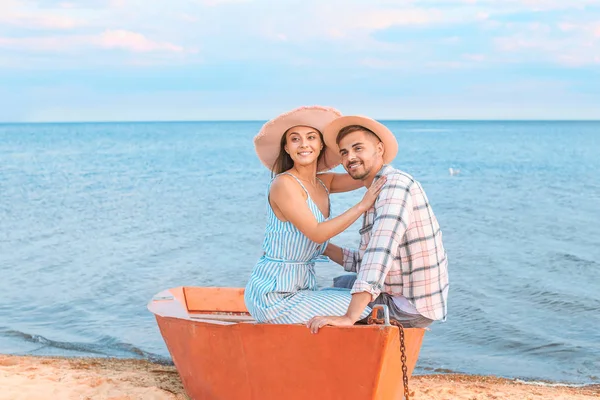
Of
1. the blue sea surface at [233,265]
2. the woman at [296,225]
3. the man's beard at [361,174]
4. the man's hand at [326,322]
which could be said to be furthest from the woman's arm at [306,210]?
the blue sea surface at [233,265]

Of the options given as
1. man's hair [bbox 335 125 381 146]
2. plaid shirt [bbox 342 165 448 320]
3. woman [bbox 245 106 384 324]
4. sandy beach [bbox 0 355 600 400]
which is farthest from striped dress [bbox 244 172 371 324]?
sandy beach [bbox 0 355 600 400]

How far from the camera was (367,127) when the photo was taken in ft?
12.3

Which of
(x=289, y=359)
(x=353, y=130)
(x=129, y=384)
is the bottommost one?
(x=129, y=384)

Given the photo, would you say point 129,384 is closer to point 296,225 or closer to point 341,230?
point 296,225

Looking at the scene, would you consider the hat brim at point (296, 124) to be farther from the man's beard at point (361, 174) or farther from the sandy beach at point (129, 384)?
the sandy beach at point (129, 384)

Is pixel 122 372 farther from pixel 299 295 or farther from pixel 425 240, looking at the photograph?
pixel 425 240

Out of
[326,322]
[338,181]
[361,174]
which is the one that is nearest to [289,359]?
[326,322]

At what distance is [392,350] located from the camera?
3467mm

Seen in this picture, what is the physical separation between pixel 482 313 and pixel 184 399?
3994mm

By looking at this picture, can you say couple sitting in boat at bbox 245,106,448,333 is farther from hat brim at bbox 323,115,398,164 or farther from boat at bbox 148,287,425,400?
boat at bbox 148,287,425,400

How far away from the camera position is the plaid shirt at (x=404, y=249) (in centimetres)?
336

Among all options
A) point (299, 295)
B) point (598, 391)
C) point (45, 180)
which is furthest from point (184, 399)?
point (45, 180)

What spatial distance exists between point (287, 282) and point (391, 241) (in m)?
0.78

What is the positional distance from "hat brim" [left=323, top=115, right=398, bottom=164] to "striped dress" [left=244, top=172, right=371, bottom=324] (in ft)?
0.99
